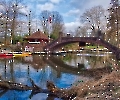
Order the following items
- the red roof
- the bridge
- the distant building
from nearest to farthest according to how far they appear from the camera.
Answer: the bridge
the distant building
the red roof

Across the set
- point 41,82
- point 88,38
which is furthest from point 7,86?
point 88,38

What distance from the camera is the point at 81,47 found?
4247 centimetres

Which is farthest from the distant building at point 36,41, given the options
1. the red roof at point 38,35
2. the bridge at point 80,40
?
the bridge at point 80,40

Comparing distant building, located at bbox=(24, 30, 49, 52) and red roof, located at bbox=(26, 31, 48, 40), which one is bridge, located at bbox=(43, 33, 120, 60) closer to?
distant building, located at bbox=(24, 30, 49, 52)

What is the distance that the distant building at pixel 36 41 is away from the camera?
3494 cm

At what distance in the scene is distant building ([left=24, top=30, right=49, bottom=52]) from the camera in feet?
115

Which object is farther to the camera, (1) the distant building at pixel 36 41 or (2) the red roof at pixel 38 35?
(2) the red roof at pixel 38 35

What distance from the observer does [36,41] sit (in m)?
39.8

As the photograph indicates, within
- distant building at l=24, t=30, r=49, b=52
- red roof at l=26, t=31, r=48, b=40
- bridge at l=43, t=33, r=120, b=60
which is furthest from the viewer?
red roof at l=26, t=31, r=48, b=40

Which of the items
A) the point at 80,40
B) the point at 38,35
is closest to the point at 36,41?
the point at 38,35

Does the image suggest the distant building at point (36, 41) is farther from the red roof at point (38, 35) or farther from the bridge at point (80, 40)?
the bridge at point (80, 40)

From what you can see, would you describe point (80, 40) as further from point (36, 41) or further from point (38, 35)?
point (38, 35)

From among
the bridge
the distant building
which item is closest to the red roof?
the distant building

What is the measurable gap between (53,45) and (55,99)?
2583 centimetres
